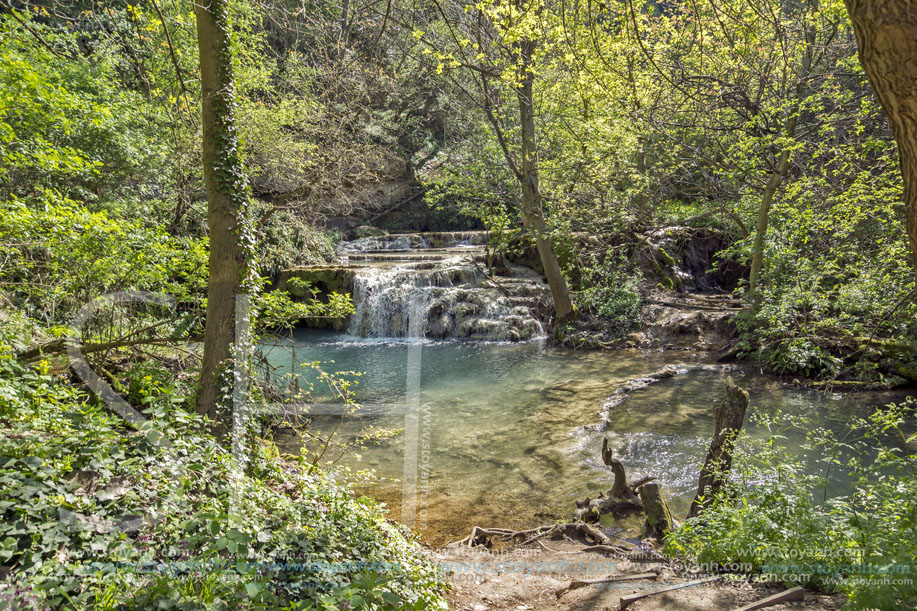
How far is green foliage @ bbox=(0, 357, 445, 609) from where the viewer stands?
88.9 inches

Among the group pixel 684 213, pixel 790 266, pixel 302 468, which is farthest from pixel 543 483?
pixel 684 213

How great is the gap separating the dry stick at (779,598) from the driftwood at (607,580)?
0.83 meters

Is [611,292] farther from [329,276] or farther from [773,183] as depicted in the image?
[329,276]

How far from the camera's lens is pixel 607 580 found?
3.44m

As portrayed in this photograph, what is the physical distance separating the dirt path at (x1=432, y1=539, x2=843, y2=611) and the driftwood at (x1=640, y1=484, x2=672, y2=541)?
2.09 ft

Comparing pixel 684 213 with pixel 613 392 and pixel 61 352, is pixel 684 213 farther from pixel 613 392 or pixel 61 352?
pixel 61 352

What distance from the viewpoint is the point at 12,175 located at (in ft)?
23.7

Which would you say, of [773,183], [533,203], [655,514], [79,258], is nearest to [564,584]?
[655,514]

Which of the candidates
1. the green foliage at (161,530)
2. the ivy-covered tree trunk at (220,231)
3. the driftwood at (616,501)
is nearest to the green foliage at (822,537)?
the driftwood at (616,501)

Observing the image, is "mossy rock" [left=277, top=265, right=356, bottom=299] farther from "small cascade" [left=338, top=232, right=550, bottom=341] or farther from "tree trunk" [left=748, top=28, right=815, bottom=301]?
"tree trunk" [left=748, top=28, right=815, bottom=301]

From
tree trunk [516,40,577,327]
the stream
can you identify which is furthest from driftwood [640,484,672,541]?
tree trunk [516,40,577,327]

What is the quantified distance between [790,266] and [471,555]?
782 centimetres

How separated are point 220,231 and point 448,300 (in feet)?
37.2

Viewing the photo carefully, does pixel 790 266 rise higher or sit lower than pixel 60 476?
higher
